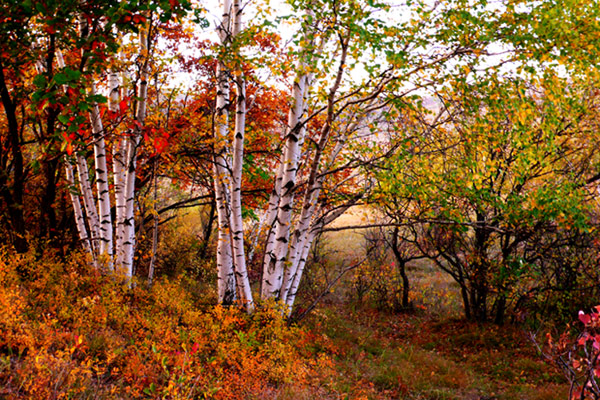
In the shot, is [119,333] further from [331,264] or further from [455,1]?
[331,264]

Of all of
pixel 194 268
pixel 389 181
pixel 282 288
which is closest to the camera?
pixel 389 181

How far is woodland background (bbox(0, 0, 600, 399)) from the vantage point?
321 cm

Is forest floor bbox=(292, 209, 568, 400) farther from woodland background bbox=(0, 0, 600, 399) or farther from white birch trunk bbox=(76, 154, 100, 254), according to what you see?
white birch trunk bbox=(76, 154, 100, 254)

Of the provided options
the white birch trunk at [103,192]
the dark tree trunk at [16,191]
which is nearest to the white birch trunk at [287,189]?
the white birch trunk at [103,192]

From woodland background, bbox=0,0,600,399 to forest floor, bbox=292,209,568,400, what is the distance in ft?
0.20

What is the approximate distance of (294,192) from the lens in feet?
19.3

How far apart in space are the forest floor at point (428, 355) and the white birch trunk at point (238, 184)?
201 cm

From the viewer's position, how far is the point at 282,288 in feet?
20.7

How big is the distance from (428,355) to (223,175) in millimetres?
5962

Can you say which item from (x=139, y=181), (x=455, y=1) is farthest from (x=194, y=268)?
(x=455, y=1)

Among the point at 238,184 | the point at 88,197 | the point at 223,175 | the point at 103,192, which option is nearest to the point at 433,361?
the point at 238,184

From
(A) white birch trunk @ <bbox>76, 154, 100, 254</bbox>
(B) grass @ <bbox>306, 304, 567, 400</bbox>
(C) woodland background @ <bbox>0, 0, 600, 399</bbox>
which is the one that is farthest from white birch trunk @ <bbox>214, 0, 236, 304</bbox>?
(B) grass @ <bbox>306, 304, 567, 400</bbox>

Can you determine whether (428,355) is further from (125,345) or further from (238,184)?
(125,345)

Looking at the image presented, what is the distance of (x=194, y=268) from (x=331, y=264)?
22.8 ft
